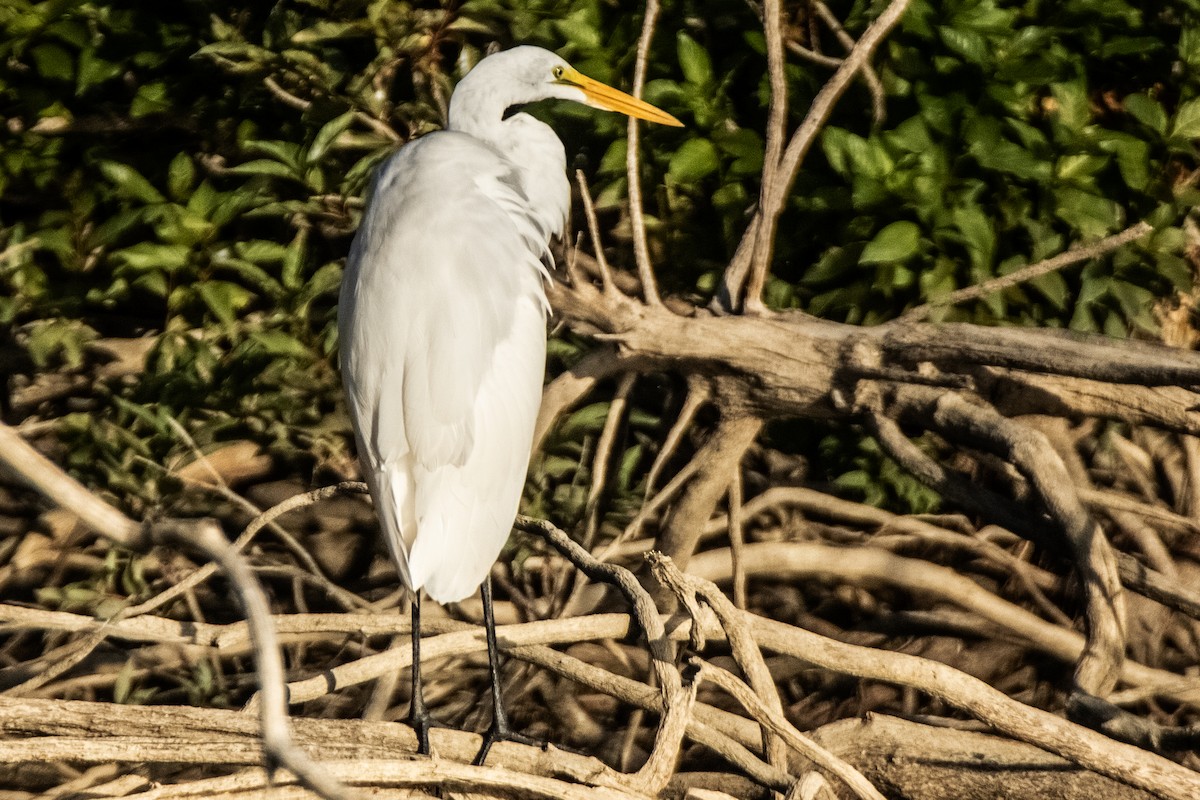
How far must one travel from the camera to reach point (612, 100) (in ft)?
7.12

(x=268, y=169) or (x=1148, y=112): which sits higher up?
(x=1148, y=112)

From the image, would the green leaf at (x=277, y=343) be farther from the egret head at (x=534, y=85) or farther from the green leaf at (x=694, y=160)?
the green leaf at (x=694, y=160)

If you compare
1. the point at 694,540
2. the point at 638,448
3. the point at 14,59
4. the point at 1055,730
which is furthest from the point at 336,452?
the point at 1055,730

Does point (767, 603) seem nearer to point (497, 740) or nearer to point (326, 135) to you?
point (497, 740)

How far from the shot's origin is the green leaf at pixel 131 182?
2.50m

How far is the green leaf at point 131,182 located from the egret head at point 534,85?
718 mm

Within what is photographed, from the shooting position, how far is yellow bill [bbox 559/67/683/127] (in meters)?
2.17

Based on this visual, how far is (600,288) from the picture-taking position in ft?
7.80

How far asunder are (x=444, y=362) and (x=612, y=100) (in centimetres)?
63

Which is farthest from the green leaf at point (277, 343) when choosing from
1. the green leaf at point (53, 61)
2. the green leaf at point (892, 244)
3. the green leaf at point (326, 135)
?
the green leaf at point (892, 244)

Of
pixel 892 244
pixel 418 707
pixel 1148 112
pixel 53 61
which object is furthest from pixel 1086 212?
pixel 53 61

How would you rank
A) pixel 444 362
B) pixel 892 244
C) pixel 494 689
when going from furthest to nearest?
pixel 892 244
pixel 494 689
pixel 444 362

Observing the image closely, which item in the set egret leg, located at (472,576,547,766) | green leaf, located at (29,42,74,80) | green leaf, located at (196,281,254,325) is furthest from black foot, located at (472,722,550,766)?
green leaf, located at (29,42,74,80)

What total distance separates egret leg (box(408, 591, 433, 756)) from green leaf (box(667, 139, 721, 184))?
36.3 inches
